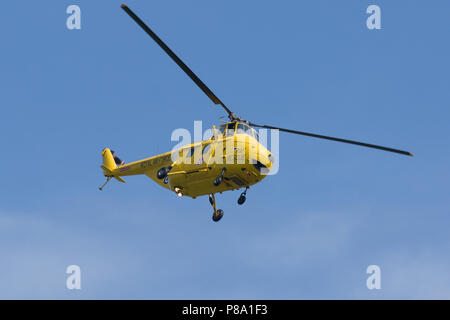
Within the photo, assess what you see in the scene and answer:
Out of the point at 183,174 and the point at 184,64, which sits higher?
the point at 184,64

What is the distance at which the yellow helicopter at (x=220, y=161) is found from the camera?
36.7 meters

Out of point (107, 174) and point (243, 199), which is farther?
point (107, 174)

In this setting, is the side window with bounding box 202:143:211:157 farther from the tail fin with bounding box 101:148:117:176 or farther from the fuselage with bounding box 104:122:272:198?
the tail fin with bounding box 101:148:117:176

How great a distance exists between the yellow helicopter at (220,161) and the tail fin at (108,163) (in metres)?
7.14

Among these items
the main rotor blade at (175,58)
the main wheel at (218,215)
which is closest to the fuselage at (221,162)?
the main wheel at (218,215)

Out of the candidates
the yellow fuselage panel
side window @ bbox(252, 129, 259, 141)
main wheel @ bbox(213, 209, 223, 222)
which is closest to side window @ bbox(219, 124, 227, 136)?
the yellow fuselage panel

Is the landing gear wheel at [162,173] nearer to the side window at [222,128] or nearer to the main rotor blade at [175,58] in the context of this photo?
the side window at [222,128]

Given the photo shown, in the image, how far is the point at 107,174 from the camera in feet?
159
